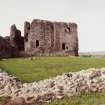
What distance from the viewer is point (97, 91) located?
26266 millimetres

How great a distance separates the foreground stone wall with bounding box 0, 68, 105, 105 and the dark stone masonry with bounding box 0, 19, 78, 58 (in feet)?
146

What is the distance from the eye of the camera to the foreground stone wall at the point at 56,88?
25.3 metres

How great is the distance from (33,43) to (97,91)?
4991 centimetres

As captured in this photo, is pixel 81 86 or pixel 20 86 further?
pixel 20 86

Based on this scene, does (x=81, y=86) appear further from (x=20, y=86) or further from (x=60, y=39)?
(x=60, y=39)

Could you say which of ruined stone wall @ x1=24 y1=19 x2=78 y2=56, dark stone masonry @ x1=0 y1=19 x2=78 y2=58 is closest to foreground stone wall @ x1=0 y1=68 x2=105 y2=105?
dark stone masonry @ x1=0 y1=19 x2=78 y2=58

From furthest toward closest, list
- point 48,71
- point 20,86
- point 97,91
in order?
1. point 48,71
2. point 20,86
3. point 97,91

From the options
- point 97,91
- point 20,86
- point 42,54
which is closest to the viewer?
point 97,91

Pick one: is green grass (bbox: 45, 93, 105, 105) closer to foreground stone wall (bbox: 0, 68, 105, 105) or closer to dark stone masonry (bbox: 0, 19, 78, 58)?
foreground stone wall (bbox: 0, 68, 105, 105)

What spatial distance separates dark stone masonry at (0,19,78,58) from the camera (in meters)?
74.8

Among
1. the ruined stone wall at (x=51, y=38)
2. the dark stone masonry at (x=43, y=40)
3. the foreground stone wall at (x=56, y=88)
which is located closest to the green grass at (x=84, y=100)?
the foreground stone wall at (x=56, y=88)

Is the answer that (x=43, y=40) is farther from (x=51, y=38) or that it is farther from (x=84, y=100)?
(x=84, y=100)

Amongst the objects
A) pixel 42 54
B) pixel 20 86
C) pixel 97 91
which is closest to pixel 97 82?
pixel 97 91

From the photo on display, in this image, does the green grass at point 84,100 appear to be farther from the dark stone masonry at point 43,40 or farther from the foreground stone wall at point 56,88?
the dark stone masonry at point 43,40
